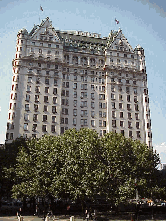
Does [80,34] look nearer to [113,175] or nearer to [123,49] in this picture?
[123,49]

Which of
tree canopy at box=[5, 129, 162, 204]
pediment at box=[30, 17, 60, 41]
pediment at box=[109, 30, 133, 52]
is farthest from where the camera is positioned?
pediment at box=[109, 30, 133, 52]

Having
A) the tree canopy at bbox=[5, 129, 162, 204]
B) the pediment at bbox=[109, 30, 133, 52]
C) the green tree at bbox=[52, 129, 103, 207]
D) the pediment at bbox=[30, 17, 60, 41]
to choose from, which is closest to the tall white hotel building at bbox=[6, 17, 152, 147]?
the pediment at bbox=[30, 17, 60, 41]

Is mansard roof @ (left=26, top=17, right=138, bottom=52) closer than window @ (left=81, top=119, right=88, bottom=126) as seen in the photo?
No

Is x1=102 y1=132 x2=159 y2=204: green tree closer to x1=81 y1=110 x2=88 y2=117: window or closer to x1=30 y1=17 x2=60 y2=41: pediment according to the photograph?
x1=81 y1=110 x2=88 y2=117: window

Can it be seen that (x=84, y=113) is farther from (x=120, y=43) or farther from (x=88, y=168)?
(x=88, y=168)

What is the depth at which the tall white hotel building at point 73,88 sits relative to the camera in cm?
7731

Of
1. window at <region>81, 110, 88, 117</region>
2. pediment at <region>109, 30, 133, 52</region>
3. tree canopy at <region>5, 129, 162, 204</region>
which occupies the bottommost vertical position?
tree canopy at <region>5, 129, 162, 204</region>

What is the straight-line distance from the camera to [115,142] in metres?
44.8

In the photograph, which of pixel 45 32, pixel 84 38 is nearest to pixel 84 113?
Result: pixel 45 32

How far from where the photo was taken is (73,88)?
3346 inches

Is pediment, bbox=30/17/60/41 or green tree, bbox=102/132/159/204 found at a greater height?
pediment, bbox=30/17/60/41

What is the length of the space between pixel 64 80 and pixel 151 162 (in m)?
50.9

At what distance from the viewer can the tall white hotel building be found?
77312 mm

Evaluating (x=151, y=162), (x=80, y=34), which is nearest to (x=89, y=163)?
(x=151, y=162)
